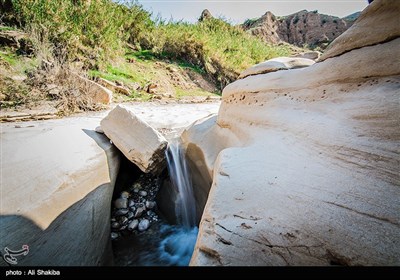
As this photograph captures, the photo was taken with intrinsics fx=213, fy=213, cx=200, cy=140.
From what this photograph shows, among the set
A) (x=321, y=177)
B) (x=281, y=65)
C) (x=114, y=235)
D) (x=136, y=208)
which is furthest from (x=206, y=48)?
(x=321, y=177)

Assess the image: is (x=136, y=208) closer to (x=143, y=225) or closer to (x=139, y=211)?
(x=139, y=211)

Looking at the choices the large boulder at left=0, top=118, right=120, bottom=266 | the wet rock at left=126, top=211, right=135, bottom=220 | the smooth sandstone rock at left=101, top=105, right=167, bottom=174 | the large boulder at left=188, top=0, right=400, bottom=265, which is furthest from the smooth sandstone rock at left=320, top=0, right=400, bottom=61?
the wet rock at left=126, top=211, right=135, bottom=220

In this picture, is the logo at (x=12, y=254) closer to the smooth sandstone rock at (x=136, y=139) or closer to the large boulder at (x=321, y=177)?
the large boulder at (x=321, y=177)

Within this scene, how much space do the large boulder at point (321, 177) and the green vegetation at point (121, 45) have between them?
4.41 m

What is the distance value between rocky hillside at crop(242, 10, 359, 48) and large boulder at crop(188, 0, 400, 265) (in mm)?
22087

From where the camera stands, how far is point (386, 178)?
3.30 ft

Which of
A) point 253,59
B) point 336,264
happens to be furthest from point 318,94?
point 253,59

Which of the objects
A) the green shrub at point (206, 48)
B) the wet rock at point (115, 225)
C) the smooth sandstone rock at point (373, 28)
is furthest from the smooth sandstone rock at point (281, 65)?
the green shrub at point (206, 48)

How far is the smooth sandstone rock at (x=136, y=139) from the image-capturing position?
2594 millimetres

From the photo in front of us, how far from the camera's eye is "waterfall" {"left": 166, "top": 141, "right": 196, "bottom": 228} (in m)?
2.83

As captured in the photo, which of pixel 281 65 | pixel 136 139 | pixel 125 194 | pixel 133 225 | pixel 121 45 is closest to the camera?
pixel 281 65

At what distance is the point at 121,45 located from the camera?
26.2 ft

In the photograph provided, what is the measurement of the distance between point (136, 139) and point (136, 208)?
2.91 feet
